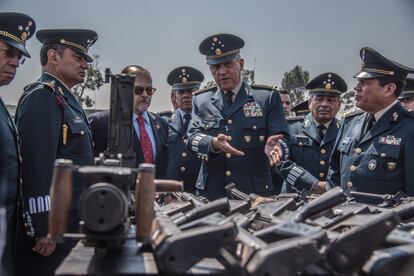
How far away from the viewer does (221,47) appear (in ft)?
17.8

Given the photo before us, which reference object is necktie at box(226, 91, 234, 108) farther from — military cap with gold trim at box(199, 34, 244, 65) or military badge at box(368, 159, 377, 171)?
military badge at box(368, 159, 377, 171)

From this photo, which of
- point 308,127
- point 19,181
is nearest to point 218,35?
point 308,127

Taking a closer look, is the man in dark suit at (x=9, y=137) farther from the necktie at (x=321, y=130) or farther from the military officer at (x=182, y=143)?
the necktie at (x=321, y=130)

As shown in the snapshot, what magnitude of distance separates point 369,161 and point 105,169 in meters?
3.08

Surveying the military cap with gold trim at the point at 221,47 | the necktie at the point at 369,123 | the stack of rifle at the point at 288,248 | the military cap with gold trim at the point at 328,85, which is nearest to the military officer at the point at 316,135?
the military cap with gold trim at the point at 328,85

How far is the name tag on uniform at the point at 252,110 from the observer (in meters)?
5.30

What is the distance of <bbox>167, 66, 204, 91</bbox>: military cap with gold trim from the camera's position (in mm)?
7996

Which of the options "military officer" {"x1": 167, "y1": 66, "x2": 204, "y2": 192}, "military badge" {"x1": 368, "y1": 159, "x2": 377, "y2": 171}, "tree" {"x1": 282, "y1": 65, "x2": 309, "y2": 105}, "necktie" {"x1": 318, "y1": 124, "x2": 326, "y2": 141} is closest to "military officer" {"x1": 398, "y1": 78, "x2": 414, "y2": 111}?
"necktie" {"x1": 318, "y1": 124, "x2": 326, "y2": 141}

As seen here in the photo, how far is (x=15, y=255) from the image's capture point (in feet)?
12.0

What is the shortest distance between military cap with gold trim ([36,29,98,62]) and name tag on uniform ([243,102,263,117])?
5.61ft

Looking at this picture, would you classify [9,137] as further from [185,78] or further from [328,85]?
[185,78]

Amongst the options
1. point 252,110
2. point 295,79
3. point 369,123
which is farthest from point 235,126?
point 295,79

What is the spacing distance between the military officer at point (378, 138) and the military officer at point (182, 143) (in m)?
2.12

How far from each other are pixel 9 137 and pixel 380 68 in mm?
3288
